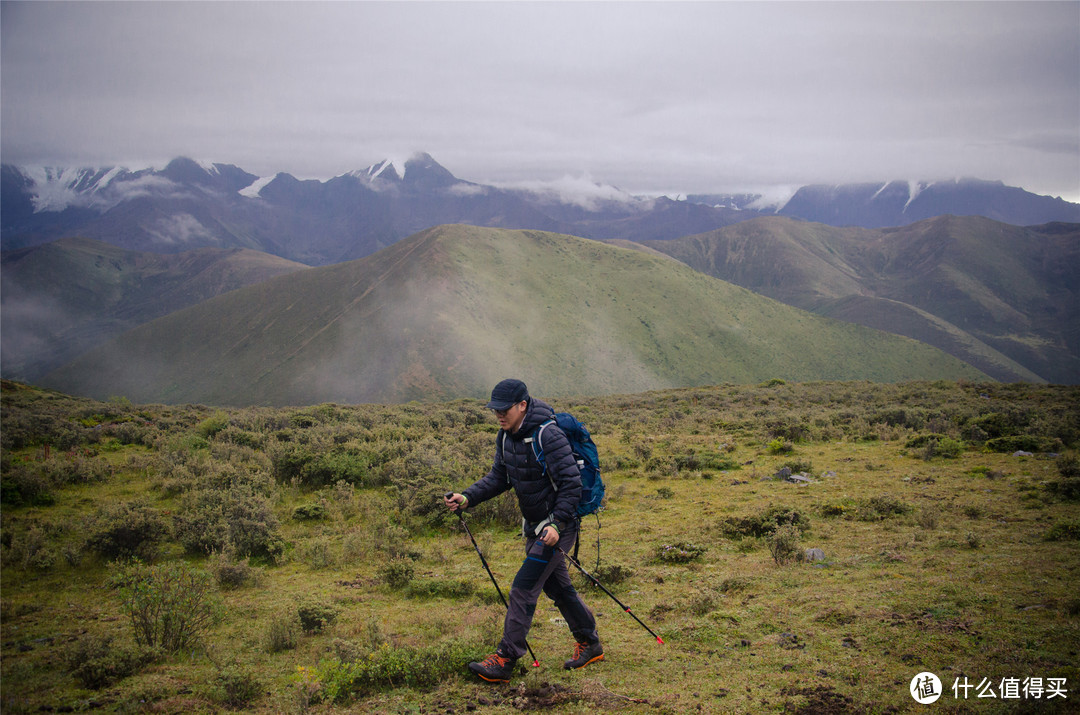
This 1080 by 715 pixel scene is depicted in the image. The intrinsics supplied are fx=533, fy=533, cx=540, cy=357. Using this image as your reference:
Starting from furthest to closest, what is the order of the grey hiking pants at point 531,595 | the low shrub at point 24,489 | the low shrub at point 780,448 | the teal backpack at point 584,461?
1. the low shrub at point 780,448
2. the low shrub at point 24,489
3. the teal backpack at point 584,461
4. the grey hiking pants at point 531,595

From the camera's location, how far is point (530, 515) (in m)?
5.80

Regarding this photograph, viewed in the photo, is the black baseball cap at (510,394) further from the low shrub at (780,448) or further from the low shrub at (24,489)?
the low shrub at (780,448)

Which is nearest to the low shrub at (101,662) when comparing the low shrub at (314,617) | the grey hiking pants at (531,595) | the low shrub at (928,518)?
the low shrub at (314,617)

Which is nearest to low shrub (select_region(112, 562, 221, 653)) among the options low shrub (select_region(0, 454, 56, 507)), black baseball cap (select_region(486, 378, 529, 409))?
black baseball cap (select_region(486, 378, 529, 409))

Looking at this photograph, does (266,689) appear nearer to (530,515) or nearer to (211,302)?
(530,515)

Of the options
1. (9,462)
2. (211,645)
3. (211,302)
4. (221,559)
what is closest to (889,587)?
(211,645)

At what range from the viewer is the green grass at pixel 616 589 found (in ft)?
17.1

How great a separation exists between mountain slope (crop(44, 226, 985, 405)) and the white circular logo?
88.7m

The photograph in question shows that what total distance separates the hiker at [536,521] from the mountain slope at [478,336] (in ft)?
287

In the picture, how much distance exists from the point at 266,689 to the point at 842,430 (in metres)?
19.2

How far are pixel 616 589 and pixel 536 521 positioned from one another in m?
2.90

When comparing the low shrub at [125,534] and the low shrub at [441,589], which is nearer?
the low shrub at [441,589]

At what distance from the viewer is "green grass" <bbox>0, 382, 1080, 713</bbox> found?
5203mm

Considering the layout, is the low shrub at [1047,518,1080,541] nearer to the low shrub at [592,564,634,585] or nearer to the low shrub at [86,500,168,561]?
the low shrub at [592,564,634,585]
